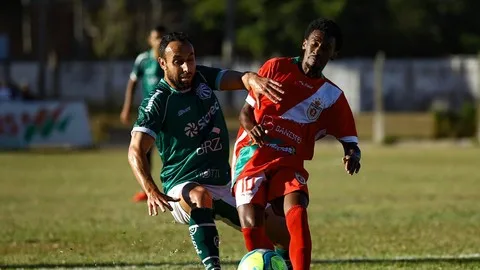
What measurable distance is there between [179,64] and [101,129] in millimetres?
24632

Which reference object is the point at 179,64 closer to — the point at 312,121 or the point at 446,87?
the point at 312,121

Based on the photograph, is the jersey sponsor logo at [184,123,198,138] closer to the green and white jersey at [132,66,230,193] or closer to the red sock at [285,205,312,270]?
the green and white jersey at [132,66,230,193]

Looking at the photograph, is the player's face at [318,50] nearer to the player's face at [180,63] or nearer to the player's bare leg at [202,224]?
the player's face at [180,63]

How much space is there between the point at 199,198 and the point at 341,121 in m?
1.13

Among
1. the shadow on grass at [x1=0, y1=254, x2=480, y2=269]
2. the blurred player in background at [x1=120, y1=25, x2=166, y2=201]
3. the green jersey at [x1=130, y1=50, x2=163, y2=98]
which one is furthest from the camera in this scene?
the green jersey at [x1=130, y1=50, x2=163, y2=98]

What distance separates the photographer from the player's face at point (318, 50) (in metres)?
7.74

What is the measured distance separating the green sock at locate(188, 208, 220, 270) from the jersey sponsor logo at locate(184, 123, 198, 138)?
1.66 ft

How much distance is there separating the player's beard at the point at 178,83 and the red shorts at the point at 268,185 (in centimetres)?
70

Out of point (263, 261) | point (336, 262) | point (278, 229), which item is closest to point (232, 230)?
point (336, 262)

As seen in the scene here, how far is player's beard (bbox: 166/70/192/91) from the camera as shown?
7766mm

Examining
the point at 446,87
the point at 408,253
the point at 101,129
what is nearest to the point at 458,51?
the point at 446,87

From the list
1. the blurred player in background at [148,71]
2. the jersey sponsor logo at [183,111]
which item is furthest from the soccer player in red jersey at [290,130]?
the blurred player in background at [148,71]

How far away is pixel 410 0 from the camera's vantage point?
2244 inches

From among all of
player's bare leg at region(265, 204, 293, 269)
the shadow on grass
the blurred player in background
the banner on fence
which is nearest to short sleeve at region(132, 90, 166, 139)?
player's bare leg at region(265, 204, 293, 269)
